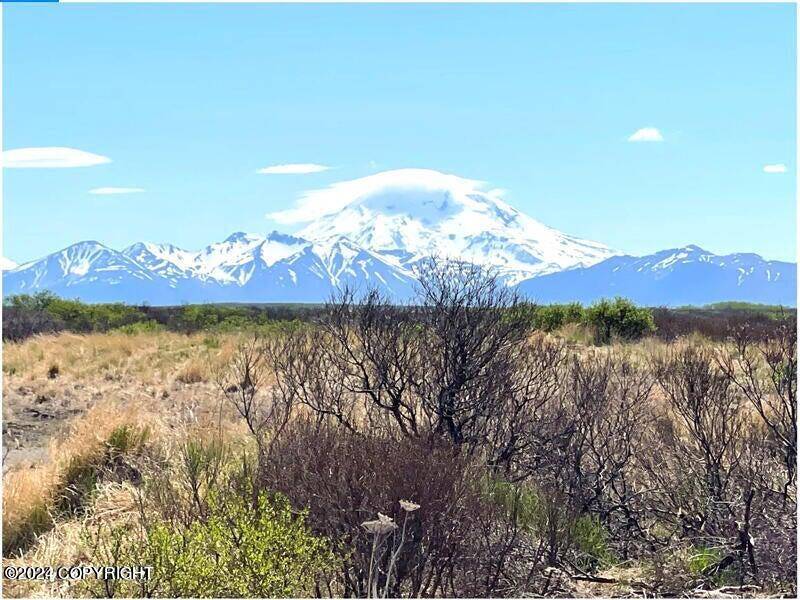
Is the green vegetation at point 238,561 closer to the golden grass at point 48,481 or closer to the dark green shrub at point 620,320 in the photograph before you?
the golden grass at point 48,481

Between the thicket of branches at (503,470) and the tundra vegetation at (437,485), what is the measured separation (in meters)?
0.02

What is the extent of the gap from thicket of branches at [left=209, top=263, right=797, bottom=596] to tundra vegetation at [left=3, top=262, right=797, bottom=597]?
2 centimetres

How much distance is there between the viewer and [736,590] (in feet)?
16.2

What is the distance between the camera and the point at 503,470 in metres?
6.67

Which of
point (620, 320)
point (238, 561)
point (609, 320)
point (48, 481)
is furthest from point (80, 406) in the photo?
point (620, 320)

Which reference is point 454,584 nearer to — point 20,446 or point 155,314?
point 20,446

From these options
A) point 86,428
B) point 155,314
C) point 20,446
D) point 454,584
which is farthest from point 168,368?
point 155,314

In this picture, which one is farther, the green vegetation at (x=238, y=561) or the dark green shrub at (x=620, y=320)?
the dark green shrub at (x=620, y=320)

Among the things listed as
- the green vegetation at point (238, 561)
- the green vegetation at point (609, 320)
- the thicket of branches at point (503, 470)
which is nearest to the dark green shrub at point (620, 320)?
the green vegetation at point (609, 320)

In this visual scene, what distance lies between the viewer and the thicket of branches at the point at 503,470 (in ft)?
15.1

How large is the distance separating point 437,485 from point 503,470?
2222mm

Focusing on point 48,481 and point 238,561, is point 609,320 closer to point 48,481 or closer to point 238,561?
point 48,481

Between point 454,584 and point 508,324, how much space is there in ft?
8.54

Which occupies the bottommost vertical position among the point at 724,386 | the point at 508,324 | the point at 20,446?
the point at 20,446
